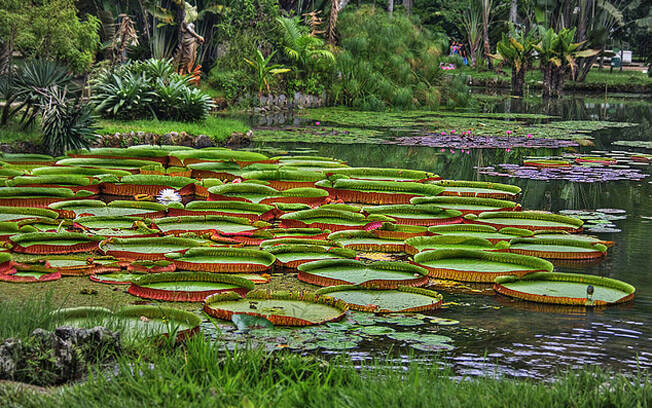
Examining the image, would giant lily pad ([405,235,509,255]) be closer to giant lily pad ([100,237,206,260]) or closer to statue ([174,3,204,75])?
giant lily pad ([100,237,206,260])

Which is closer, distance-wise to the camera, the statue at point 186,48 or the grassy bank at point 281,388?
the grassy bank at point 281,388

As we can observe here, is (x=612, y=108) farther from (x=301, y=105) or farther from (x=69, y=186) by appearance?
(x=69, y=186)

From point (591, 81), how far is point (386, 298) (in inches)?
1427

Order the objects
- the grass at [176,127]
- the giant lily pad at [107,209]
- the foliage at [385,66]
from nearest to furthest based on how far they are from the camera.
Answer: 1. the giant lily pad at [107,209]
2. the grass at [176,127]
3. the foliage at [385,66]

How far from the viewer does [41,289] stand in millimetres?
4715

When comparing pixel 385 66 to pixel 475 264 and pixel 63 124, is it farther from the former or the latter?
pixel 475 264

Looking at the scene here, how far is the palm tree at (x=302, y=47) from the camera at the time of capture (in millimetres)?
21734

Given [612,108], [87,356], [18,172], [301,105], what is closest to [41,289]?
[87,356]

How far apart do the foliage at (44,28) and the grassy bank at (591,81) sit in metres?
26.4

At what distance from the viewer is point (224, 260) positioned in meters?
5.31

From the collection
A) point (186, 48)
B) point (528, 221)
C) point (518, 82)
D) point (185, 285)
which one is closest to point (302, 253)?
point (185, 285)

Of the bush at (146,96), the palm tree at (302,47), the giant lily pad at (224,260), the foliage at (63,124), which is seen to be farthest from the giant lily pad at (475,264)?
the palm tree at (302,47)

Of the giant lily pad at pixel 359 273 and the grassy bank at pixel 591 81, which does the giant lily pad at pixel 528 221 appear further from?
the grassy bank at pixel 591 81

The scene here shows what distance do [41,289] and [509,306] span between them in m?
2.92
